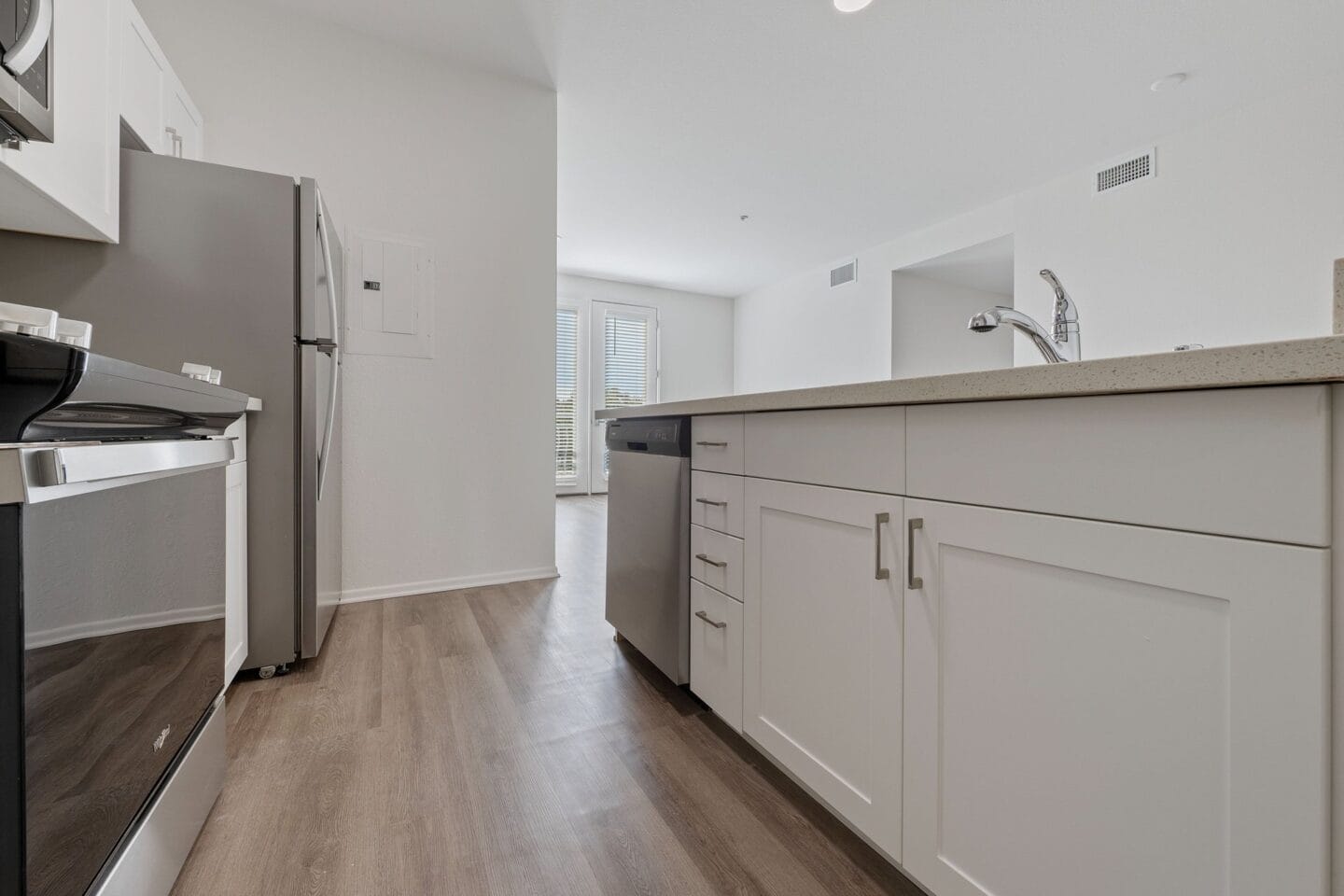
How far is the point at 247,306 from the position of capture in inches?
68.1

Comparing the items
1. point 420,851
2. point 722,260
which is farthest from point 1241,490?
point 722,260

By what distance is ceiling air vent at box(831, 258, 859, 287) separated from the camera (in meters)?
6.04

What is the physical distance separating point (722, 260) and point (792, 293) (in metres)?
1.14

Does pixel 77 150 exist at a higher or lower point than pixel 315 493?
higher

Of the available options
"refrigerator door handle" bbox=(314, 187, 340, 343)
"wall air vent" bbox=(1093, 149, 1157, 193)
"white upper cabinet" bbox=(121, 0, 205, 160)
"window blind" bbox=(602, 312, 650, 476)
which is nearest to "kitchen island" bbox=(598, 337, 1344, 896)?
"refrigerator door handle" bbox=(314, 187, 340, 343)

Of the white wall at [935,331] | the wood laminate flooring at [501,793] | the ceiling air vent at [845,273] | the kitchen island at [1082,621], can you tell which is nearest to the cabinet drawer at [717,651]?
the wood laminate flooring at [501,793]

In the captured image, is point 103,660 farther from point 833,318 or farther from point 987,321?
point 833,318

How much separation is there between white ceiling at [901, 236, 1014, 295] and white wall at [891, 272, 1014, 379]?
0.11 meters

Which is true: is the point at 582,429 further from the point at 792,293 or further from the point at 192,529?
the point at 192,529

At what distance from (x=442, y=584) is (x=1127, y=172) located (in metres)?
5.10

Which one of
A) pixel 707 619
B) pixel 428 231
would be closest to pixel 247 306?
pixel 428 231

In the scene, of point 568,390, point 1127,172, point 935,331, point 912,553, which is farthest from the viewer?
point 568,390

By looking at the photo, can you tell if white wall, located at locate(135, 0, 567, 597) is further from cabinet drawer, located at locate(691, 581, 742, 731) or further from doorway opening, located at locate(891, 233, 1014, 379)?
doorway opening, located at locate(891, 233, 1014, 379)

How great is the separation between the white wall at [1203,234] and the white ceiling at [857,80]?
19 centimetres
